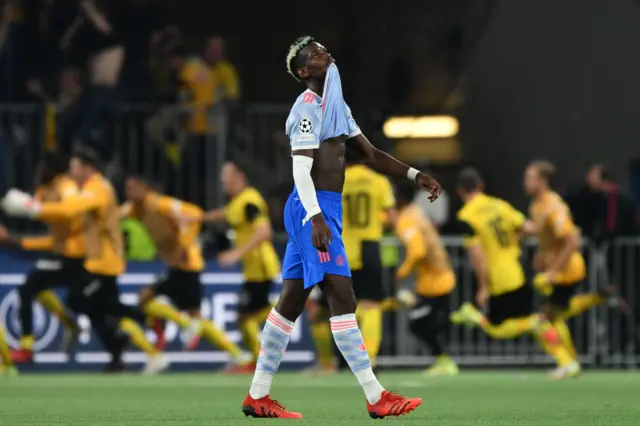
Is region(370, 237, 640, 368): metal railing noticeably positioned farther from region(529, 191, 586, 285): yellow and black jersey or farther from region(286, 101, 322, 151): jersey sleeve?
region(286, 101, 322, 151): jersey sleeve

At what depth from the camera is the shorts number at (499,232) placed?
18406 millimetres

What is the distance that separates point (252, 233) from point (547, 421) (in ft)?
27.9

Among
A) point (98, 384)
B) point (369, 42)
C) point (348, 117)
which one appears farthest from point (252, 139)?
point (348, 117)

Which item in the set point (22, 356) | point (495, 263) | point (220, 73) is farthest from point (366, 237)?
point (220, 73)

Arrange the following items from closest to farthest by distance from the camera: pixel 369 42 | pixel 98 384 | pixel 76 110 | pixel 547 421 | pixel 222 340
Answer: pixel 547 421
pixel 98 384
pixel 222 340
pixel 76 110
pixel 369 42

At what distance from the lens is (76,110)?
21062 mm

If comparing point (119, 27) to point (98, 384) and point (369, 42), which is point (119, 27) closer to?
point (369, 42)

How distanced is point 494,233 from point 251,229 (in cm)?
259

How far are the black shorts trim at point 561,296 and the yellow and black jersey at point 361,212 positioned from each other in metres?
2.04

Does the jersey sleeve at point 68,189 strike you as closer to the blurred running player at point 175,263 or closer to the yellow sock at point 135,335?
the blurred running player at point 175,263

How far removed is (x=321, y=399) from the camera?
531 inches

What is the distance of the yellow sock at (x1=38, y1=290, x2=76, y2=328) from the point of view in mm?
19031

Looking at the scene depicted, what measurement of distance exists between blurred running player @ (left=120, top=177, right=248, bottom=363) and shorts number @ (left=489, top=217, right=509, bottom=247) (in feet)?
10.0

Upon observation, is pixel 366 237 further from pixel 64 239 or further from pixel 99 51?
pixel 99 51
